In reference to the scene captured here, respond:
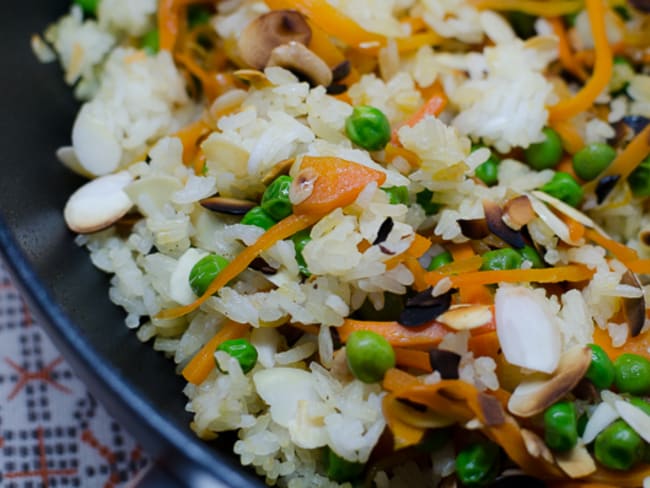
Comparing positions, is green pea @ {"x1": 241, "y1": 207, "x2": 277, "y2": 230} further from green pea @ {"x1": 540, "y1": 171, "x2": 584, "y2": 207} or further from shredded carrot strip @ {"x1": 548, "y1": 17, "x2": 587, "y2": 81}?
shredded carrot strip @ {"x1": 548, "y1": 17, "x2": 587, "y2": 81}

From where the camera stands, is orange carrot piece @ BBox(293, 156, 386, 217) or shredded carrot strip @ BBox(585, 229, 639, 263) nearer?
orange carrot piece @ BBox(293, 156, 386, 217)

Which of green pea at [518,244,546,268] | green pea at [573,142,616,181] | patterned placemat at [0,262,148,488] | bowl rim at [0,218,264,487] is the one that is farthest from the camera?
patterned placemat at [0,262,148,488]

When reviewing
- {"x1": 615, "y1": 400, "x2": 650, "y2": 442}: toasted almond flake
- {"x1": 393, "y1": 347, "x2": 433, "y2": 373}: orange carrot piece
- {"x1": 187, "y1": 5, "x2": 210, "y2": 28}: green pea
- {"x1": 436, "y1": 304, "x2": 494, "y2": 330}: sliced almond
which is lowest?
{"x1": 615, "y1": 400, "x2": 650, "y2": 442}: toasted almond flake

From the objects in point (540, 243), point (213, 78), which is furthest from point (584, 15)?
point (213, 78)

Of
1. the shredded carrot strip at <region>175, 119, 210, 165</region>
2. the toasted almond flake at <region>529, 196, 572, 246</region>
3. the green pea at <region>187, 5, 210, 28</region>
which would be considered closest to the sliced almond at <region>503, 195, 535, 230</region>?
the toasted almond flake at <region>529, 196, 572, 246</region>

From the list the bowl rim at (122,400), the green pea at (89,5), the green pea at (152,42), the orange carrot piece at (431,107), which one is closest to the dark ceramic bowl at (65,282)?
the bowl rim at (122,400)

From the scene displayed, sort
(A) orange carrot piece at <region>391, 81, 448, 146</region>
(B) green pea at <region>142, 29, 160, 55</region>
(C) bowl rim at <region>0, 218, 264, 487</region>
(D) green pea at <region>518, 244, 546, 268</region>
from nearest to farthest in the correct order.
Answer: (C) bowl rim at <region>0, 218, 264, 487</region> → (D) green pea at <region>518, 244, 546, 268</region> → (A) orange carrot piece at <region>391, 81, 448, 146</region> → (B) green pea at <region>142, 29, 160, 55</region>

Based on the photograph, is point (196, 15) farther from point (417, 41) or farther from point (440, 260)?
point (440, 260)

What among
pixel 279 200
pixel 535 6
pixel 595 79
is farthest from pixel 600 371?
pixel 535 6
